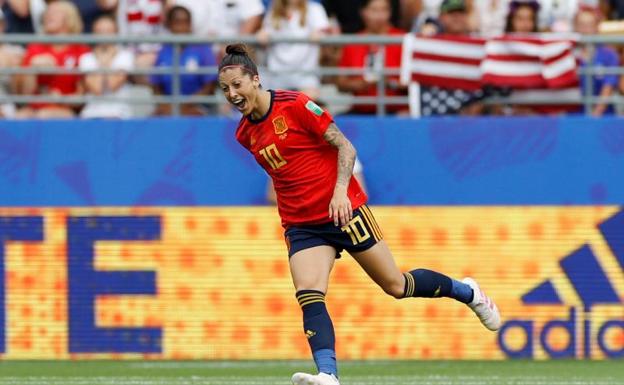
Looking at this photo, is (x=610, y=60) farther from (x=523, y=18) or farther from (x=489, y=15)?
(x=489, y=15)

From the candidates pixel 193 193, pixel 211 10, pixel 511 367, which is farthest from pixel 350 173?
pixel 211 10

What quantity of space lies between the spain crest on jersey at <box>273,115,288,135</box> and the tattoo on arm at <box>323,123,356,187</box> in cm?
23

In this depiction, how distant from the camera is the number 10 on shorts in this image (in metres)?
8.31

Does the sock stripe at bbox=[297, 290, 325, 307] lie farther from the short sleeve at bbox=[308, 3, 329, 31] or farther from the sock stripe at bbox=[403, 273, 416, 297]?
the short sleeve at bbox=[308, 3, 329, 31]

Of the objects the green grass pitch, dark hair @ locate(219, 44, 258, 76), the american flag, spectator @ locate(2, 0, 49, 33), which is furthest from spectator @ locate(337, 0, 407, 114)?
dark hair @ locate(219, 44, 258, 76)

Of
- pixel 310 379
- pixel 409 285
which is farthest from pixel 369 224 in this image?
pixel 310 379

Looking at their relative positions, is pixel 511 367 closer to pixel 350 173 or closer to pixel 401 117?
pixel 401 117

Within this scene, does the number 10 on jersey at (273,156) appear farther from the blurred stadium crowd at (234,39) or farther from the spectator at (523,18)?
the spectator at (523,18)

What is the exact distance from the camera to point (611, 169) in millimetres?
11891

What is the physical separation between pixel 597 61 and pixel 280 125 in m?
4.98

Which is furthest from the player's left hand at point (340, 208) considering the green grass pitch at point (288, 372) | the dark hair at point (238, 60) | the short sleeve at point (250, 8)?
the short sleeve at point (250, 8)

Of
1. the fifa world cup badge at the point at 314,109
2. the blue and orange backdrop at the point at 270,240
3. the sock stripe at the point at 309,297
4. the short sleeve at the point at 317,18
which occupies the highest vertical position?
the short sleeve at the point at 317,18

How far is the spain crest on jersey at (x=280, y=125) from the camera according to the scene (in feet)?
26.9

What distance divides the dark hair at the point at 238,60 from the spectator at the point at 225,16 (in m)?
4.77
